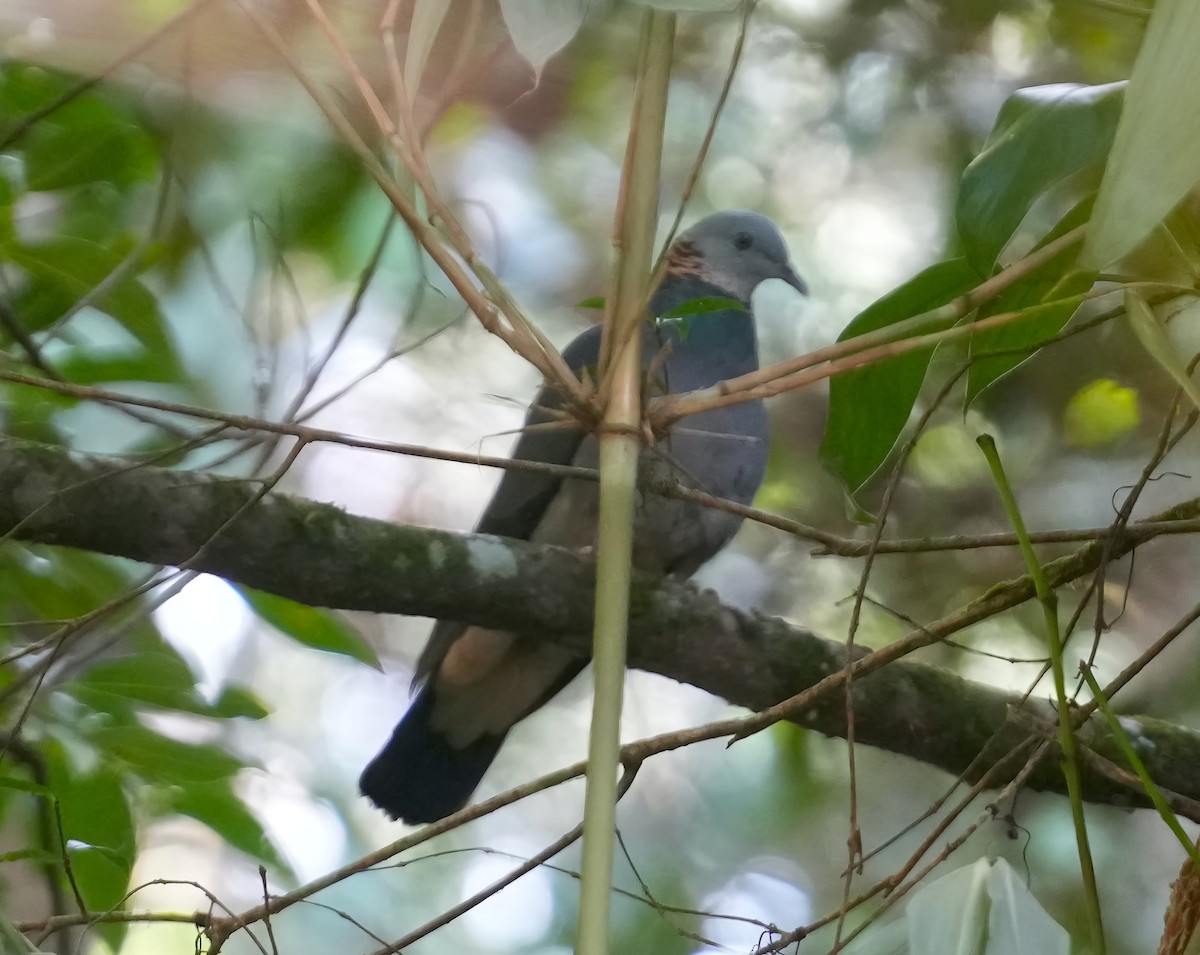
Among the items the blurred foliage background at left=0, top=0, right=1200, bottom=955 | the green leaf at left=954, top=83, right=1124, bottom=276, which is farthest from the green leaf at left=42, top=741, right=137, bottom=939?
the green leaf at left=954, top=83, right=1124, bottom=276

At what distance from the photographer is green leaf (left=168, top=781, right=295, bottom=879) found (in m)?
0.91

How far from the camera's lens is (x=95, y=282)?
0.96 metres

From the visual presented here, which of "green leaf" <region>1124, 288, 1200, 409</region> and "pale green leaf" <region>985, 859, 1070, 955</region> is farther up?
"green leaf" <region>1124, 288, 1200, 409</region>

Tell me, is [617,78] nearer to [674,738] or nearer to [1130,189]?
[674,738]

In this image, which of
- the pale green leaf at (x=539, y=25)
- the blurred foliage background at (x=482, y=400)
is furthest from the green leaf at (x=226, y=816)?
the pale green leaf at (x=539, y=25)

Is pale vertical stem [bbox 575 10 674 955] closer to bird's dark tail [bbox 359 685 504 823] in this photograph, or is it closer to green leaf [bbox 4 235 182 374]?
green leaf [bbox 4 235 182 374]

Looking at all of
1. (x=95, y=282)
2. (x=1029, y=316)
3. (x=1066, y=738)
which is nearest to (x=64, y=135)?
(x=95, y=282)

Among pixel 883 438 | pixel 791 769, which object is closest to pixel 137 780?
pixel 883 438

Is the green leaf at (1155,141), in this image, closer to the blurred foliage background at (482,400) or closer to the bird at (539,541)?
the blurred foliage background at (482,400)

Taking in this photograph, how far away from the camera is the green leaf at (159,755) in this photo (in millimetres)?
846

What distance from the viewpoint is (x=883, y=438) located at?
688 mm

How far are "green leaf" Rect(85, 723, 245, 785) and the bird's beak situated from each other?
3.65 feet

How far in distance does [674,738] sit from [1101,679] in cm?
119

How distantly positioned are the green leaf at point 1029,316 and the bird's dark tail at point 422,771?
1.02 metres
